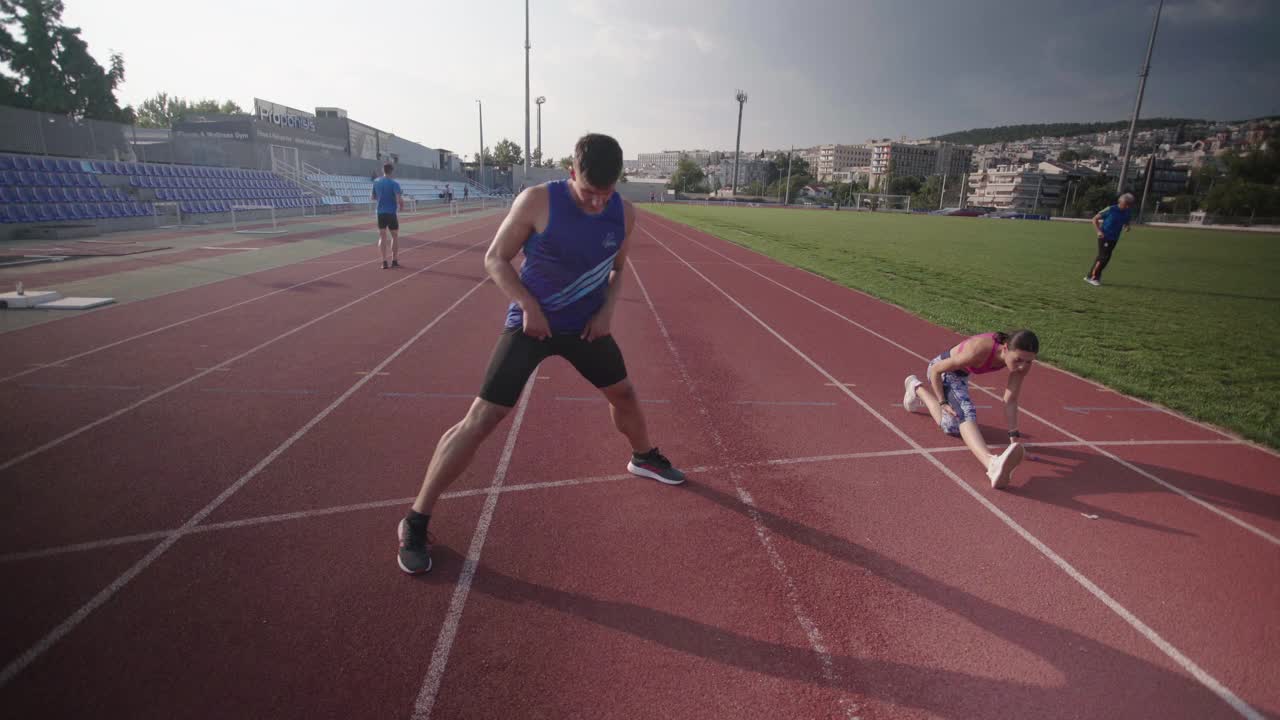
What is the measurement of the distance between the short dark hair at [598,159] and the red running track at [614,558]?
72.4 inches

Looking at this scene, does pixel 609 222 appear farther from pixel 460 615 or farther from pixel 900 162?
pixel 900 162

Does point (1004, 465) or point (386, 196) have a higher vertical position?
point (386, 196)

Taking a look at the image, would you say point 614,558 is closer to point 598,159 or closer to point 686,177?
point 598,159

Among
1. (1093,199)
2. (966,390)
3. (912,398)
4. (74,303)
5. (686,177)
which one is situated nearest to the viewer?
(966,390)

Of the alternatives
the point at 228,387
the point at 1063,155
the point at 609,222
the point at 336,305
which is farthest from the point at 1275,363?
the point at 1063,155

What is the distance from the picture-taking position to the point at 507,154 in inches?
3666

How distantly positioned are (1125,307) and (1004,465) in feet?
31.1

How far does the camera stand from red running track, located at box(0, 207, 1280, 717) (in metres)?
2.09

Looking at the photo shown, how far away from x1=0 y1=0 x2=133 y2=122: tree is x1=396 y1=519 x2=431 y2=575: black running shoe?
50505 mm

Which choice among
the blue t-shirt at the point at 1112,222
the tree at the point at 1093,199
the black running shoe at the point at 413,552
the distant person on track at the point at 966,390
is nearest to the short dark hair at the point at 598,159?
the black running shoe at the point at 413,552

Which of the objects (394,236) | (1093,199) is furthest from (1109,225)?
(1093,199)

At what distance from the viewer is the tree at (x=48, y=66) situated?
34463 mm

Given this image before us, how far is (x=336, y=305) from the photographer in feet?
27.4

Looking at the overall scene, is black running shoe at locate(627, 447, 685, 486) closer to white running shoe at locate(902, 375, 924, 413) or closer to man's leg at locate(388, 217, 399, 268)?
white running shoe at locate(902, 375, 924, 413)
